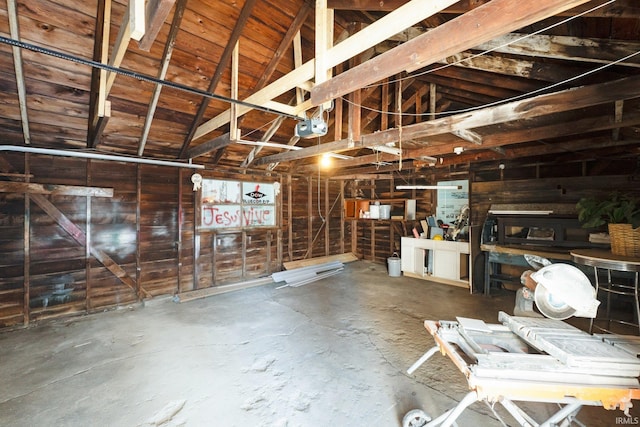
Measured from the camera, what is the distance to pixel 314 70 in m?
2.35

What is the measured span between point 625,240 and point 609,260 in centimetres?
53

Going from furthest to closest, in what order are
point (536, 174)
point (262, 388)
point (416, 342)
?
point (536, 174) < point (416, 342) < point (262, 388)

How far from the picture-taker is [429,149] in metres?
4.13

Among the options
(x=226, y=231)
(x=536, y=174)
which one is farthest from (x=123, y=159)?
(x=536, y=174)

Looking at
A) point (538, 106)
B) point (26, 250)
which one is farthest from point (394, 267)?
point (26, 250)

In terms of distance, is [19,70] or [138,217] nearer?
[19,70]

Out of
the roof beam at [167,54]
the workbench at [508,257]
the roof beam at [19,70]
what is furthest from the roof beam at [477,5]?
the workbench at [508,257]

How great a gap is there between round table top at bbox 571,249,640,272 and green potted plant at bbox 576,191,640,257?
0.14 metres

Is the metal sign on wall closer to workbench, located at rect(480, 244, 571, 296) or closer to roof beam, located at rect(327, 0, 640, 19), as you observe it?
roof beam, located at rect(327, 0, 640, 19)

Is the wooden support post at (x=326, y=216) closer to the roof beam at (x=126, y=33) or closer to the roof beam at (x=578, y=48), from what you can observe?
the roof beam at (x=126, y=33)

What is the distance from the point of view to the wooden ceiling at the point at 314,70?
1806 mm

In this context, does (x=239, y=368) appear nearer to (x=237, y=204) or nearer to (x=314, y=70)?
(x=314, y=70)

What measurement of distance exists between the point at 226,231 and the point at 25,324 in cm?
300

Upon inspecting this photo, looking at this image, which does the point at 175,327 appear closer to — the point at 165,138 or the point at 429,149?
the point at 165,138
